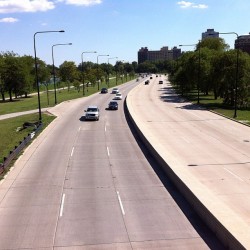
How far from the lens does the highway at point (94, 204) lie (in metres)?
12.5

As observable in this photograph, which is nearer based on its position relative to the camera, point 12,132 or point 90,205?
point 90,205

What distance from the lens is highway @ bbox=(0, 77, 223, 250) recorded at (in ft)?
40.9

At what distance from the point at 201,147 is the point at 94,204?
13358mm

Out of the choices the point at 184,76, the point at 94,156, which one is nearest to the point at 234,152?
the point at 94,156

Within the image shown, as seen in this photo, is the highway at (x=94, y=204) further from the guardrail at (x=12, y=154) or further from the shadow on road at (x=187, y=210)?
the guardrail at (x=12, y=154)

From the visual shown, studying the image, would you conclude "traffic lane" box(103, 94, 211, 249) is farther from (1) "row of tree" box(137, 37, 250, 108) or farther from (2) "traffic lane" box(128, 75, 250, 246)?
(1) "row of tree" box(137, 37, 250, 108)

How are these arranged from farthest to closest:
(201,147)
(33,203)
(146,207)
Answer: (201,147)
(33,203)
(146,207)

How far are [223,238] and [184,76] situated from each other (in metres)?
65.2

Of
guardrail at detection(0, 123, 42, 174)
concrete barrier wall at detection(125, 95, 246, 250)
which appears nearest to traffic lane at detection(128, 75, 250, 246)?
concrete barrier wall at detection(125, 95, 246, 250)

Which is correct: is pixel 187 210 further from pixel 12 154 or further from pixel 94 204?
pixel 12 154

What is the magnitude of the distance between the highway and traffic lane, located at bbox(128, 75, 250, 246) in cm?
93

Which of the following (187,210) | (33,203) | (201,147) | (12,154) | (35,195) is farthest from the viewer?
(201,147)

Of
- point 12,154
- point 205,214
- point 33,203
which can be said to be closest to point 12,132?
point 12,154

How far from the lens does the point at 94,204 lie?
52.8 ft
